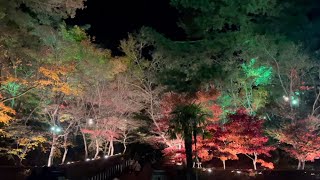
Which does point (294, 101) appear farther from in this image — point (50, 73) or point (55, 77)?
point (50, 73)

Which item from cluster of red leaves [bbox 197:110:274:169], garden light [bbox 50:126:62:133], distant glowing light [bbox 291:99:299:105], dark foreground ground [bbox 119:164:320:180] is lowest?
dark foreground ground [bbox 119:164:320:180]

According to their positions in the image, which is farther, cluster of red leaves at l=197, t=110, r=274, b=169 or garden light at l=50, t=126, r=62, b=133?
garden light at l=50, t=126, r=62, b=133

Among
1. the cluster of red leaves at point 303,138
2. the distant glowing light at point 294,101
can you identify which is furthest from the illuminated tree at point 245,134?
the distant glowing light at point 294,101

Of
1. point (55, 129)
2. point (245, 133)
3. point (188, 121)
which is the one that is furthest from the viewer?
point (55, 129)

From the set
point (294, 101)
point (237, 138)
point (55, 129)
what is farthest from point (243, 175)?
point (294, 101)

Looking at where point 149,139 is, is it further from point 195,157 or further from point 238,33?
point 238,33

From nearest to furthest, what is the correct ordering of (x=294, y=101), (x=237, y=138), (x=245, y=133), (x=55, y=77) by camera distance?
1. (x=55, y=77)
2. (x=245, y=133)
3. (x=237, y=138)
4. (x=294, y=101)

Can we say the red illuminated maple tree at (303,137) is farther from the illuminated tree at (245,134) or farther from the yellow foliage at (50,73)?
the yellow foliage at (50,73)

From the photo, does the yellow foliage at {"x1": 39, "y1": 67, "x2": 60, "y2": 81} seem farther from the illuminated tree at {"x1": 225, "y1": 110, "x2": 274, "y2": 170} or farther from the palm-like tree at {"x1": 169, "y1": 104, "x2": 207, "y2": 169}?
the illuminated tree at {"x1": 225, "y1": 110, "x2": 274, "y2": 170}

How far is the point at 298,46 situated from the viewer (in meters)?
18.0

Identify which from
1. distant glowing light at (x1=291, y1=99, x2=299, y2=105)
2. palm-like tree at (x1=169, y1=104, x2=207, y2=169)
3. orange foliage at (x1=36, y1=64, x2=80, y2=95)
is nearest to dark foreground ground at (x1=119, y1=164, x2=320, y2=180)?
palm-like tree at (x1=169, y1=104, x2=207, y2=169)

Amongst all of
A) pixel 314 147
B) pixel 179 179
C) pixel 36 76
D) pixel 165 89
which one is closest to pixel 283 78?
pixel 314 147

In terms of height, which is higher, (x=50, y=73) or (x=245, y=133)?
(x=50, y=73)

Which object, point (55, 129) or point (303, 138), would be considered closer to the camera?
point (303, 138)
